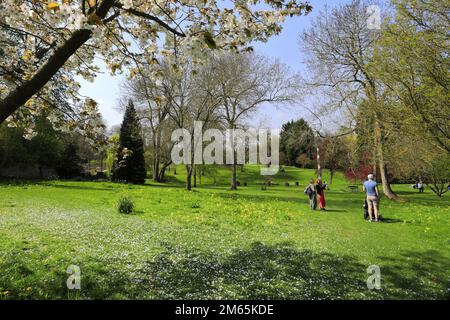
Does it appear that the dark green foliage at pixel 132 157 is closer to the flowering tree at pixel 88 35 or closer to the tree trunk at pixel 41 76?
the flowering tree at pixel 88 35

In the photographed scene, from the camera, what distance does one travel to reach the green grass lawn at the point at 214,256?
20.8 ft

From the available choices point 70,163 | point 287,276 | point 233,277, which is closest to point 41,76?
point 233,277

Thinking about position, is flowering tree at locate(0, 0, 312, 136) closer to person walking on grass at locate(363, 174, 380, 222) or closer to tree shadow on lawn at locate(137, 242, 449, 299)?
tree shadow on lawn at locate(137, 242, 449, 299)

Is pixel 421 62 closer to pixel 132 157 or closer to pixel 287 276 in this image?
pixel 287 276

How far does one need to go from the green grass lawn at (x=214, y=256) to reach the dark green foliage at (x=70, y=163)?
33.2 m

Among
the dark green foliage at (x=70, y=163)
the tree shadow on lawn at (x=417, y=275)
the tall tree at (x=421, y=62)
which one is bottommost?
the tree shadow on lawn at (x=417, y=275)

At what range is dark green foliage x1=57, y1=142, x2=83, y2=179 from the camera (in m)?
46.1

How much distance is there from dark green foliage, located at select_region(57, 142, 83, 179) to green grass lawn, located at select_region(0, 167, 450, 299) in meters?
33.2

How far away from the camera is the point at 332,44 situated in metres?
28.9

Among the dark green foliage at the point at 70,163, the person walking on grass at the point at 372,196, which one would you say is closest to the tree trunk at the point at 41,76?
the person walking on grass at the point at 372,196

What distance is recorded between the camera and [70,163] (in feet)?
154

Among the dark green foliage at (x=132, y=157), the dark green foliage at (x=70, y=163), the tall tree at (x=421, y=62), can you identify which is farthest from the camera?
the dark green foliage at (x=132, y=157)

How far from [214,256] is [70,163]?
144 feet
